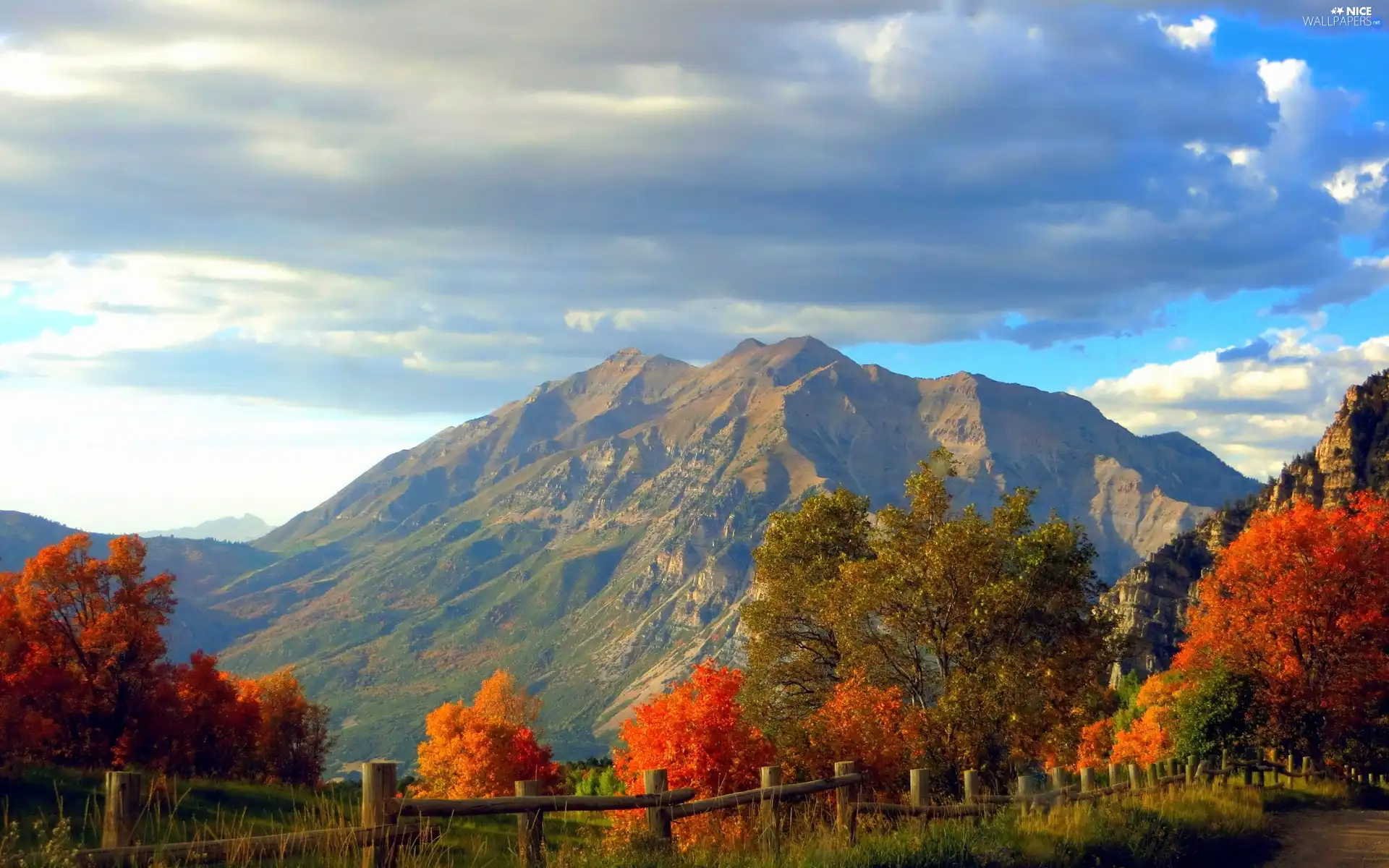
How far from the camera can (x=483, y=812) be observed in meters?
14.1

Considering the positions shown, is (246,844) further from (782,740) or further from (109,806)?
(782,740)

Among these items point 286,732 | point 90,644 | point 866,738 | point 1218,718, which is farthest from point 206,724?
point 1218,718

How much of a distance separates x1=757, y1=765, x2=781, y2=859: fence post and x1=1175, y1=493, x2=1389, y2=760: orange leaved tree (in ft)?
115

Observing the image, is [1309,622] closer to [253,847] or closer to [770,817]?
[770,817]

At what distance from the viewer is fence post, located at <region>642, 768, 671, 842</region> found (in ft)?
51.5

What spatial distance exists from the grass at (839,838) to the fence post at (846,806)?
492mm

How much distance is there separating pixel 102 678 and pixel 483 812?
53.0 metres

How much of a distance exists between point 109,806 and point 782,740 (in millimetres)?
22382

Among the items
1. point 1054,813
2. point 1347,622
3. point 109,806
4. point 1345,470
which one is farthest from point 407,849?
point 1345,470

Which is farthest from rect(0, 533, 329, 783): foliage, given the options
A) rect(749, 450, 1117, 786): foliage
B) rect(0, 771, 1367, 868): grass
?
rect(749, 450, 1117, 786): foliage

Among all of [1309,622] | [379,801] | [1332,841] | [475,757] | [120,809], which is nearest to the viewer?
[120,809]

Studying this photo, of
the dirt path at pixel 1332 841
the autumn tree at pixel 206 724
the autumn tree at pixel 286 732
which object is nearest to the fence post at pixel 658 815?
the dirt path at pixel 1332 841

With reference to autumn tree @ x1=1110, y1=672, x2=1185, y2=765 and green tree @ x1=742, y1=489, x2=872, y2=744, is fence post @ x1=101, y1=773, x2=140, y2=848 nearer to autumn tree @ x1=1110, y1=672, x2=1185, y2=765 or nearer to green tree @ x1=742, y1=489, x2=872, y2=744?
green tree @ x1=742, y1=489, x2=872, y2=744

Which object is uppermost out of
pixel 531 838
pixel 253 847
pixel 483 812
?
pixel 253 847
